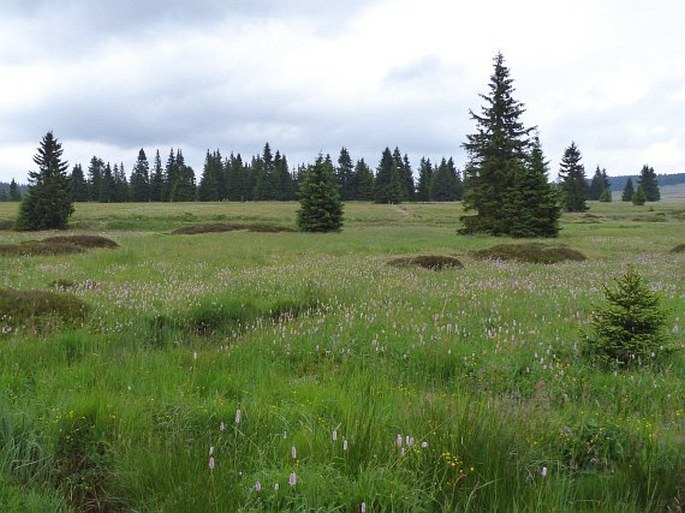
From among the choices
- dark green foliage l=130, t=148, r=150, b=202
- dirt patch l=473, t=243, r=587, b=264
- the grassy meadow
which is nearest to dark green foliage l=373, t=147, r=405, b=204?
dark green foliage l=130, t=148, r=150, b=202

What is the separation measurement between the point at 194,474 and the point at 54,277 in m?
12.1

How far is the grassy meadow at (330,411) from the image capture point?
317cm

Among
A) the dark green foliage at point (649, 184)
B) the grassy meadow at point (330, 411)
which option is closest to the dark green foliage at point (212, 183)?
the dark green foliage at point (649, 184)

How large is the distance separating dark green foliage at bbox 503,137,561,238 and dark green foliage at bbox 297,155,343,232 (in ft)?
51.4

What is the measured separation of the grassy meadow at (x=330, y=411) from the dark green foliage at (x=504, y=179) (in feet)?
103

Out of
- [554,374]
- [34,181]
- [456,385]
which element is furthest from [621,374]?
[34,181]

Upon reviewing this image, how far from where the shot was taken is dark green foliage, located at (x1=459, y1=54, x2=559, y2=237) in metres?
39.6

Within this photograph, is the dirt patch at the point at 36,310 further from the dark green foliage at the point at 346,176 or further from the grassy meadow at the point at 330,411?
the dark green foliage at the point at 346,176

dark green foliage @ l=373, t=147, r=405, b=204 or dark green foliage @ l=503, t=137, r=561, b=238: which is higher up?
dark green foliage @ l=373, t=147, r=405, b=204

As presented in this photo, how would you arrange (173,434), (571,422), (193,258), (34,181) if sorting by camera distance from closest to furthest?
1. (173,434)
2. (571,422)
3. (193,258)
4. (34,181)

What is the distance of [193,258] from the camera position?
A: 19.2 metres

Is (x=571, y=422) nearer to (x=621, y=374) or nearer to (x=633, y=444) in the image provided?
(x=633, y=444)

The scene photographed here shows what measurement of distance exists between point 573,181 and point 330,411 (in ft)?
326

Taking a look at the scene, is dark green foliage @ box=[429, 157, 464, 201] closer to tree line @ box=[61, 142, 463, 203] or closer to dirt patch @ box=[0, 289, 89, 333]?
tree line @ box=[61, 142, 463, 203]
